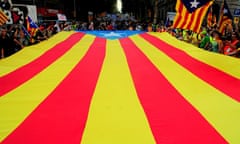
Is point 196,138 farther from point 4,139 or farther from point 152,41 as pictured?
point 152,41

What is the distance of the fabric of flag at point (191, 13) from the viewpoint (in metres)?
5.00

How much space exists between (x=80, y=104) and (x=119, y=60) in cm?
237

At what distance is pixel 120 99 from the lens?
3045 mm

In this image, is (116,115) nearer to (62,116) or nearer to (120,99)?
(120,99)

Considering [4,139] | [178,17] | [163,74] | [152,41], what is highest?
[178,17]

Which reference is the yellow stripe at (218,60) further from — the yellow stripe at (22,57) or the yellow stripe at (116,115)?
the yellow stripe at (22,57)

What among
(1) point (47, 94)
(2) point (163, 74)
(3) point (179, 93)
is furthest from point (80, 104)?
(2) point (163, 74)

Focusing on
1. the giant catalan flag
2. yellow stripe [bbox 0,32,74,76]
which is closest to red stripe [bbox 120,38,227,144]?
the giant catalan flag

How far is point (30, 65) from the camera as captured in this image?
4.68 m

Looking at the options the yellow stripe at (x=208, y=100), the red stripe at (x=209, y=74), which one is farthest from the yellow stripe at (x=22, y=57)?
the red stripe at (x=209, y=74)

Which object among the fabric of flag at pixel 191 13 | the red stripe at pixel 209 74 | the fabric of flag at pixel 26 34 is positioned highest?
the fabric of flag at pixel 191 13

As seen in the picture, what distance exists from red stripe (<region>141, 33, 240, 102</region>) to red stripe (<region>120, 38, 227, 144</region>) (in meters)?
0.67

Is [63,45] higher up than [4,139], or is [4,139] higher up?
[63,45]

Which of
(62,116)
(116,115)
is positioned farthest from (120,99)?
(62,116)
